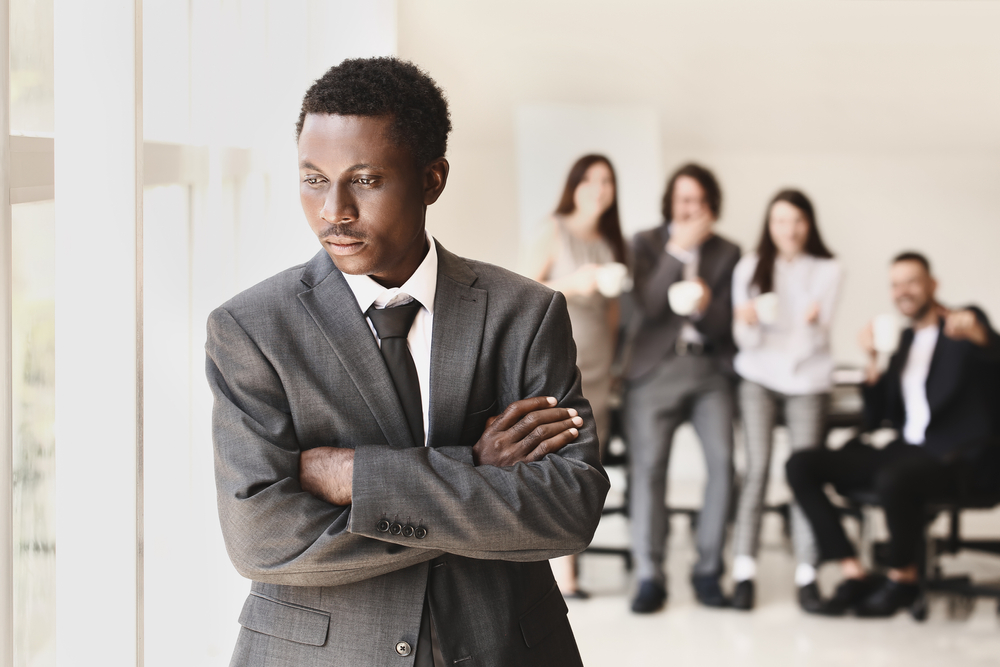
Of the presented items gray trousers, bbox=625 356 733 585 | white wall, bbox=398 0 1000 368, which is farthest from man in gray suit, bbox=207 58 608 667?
white wall, bbox=398 0 1000 368

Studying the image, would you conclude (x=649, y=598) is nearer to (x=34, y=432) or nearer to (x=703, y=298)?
(x=703, y=298)

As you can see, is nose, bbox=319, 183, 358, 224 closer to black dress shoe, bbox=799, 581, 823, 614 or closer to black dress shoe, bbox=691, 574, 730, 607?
black dress shoe, bbox=691, 574, 730, 607

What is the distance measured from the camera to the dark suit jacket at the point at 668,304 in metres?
4.06

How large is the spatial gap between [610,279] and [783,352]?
2.98ft

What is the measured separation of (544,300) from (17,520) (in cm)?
83

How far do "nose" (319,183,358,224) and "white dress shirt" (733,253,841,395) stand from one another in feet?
10.6

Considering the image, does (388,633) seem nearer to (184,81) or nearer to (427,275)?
(427,275)

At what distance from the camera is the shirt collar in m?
1.21

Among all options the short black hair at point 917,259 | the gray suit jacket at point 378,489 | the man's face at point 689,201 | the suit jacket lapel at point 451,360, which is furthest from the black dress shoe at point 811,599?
the suit jacket lapel at point 451,360

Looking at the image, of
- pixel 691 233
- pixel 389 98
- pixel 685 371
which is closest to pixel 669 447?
pixel 685 371

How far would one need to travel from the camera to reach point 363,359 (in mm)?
1179

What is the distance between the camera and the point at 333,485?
3.74ft

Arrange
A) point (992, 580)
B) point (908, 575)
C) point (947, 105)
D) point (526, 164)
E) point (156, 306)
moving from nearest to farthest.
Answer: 1. point (156, 306)
2. point (908, 575)
3. point (992, 580)
4. point (526, 164)
5. point (947, 105)

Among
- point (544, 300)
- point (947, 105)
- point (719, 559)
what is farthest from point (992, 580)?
point (544, 300)
